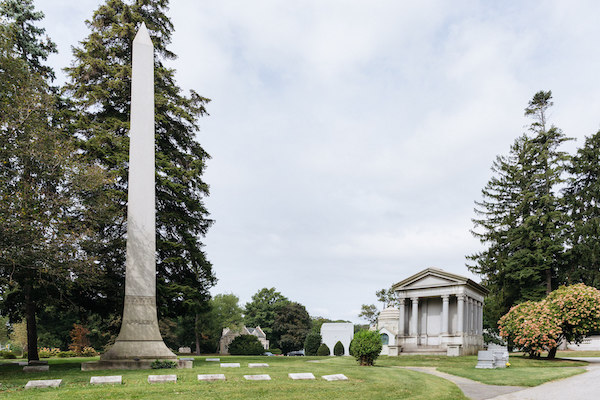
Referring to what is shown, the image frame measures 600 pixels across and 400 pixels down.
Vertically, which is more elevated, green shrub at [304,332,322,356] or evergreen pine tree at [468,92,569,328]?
evergreen pine tree at [468,92,569,328]

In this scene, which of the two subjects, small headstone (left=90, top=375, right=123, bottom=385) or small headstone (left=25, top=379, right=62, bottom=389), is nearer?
small headstone (left=25, top=379, right=62, bottom=389)

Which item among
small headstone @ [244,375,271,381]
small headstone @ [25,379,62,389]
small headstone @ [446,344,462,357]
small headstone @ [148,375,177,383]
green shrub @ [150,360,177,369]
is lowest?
small headstone @ [446,344,462,357]

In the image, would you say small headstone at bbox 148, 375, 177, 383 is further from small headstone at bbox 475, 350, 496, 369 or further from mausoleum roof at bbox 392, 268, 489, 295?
mausoleum roof at bbox 392, 268, 489, 295

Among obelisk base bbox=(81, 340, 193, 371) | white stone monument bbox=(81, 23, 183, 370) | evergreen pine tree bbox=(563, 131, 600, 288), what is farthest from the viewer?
evergreen pine tree bbox=(563, 131, 600, 288)

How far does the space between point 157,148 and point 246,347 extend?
2632 cm

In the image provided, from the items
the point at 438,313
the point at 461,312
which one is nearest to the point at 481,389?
the point at 461,312

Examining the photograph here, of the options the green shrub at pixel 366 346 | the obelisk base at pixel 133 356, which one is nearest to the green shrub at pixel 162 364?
the obelisk base at pixel 133 356

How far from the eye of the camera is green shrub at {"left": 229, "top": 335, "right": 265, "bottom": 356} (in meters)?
44.0

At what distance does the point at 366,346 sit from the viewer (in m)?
20.5

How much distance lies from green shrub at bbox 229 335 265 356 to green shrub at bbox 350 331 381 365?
25.3 m

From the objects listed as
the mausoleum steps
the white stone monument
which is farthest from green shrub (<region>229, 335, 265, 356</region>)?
the white stone monument

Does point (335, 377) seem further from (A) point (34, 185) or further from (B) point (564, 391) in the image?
(A) point (34, 185)

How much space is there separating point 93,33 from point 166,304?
1491 centimetres

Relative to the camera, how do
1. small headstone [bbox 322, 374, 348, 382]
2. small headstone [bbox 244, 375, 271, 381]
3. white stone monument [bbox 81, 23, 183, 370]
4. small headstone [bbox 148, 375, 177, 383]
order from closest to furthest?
small headstone [bbox 148, 375, 177, 383] → small headstone [bbox 244, 375, 271, 381] → small headstone [bbox 322, 374, 348, 382] → white stone monument [bbox 81, 23, 183, 370]
